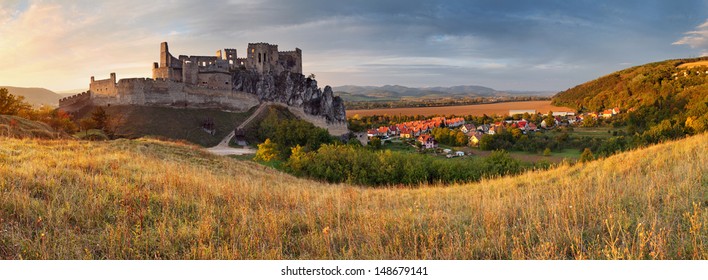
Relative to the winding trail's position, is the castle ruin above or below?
above

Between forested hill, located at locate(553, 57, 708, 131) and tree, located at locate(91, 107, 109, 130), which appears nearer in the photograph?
forested hill, located at locate(553, 57, 708, 131)

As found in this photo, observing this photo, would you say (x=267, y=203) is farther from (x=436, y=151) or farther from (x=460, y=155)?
(x=436, y=151)

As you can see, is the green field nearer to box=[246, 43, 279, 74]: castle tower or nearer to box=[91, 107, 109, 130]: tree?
box=[246, 43, 279, 74]: castle tower

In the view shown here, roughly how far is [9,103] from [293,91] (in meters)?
39.1

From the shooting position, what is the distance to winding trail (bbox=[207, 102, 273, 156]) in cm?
3741

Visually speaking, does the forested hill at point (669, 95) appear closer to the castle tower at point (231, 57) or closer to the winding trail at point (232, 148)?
the winding trail at point (232, 148)

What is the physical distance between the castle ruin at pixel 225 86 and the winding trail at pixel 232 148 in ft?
5.73

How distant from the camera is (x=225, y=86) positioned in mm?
56531

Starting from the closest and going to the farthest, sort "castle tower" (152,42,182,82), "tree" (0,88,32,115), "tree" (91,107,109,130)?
"tree" (0,88,32,115) < "tree" (91,107,109,130) < "castle tower" (152,42,182,82)

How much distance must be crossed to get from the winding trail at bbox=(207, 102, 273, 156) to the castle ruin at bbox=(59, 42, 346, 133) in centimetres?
175

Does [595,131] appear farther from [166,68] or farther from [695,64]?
[166,68]

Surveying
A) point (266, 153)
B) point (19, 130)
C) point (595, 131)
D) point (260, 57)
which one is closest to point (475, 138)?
point (595, 131)

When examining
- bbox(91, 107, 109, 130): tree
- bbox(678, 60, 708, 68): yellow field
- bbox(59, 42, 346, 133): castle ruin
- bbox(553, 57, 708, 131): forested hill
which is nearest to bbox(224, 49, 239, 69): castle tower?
bbox(59, 42, 346, 133): castle ruin

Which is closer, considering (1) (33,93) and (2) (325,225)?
(2) (325,225)
